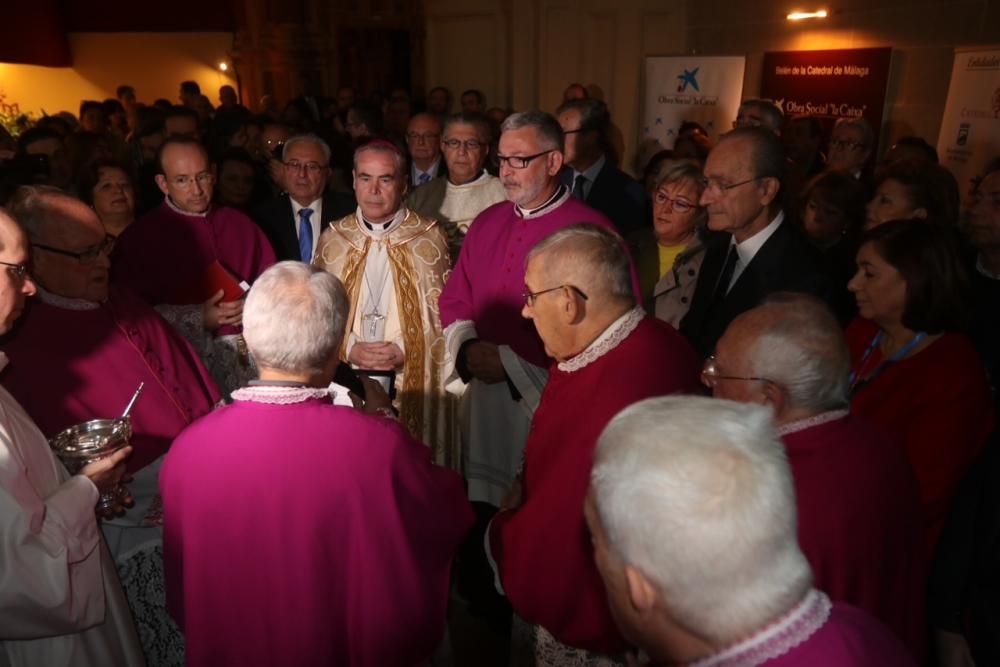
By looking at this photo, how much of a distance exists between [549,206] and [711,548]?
271 centimetres

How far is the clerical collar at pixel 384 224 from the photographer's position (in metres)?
3.86

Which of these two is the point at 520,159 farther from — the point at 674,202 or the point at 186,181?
the point at 186,181

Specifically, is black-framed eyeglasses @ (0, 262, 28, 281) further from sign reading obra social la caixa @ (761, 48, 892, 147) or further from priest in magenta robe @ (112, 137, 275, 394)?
sign reading obra social la caixa @ (761, 48, 892, 147)

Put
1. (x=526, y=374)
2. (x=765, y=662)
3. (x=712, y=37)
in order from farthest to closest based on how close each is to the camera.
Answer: (x=712, y=37) < (x=526, y=374) < (x=765, y=662)

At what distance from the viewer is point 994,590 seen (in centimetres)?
178

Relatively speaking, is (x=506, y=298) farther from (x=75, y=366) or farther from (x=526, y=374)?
(x=75, y=366)

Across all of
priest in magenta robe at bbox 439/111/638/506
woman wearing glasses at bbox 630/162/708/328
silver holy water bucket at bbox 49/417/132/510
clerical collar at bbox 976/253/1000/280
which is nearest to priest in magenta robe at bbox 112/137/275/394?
priest in magenta robe at bbox 439/111/638/506

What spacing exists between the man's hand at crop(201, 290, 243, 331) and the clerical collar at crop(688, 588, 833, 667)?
3.01 meters

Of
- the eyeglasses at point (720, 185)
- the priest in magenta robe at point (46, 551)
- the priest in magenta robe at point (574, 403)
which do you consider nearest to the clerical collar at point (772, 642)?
the priest in magenta robe at point (574, 403)

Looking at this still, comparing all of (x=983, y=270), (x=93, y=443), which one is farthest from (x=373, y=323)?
(x=983, y=270)

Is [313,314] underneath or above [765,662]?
above

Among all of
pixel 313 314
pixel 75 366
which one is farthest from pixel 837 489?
pixel 75 366

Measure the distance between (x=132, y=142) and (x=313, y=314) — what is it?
7483 millimetres

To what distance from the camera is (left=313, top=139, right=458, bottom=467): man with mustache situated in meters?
3.82
